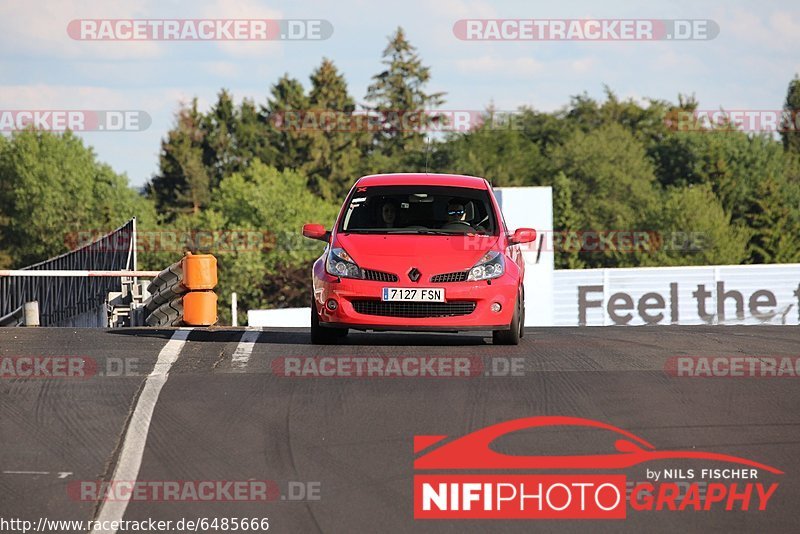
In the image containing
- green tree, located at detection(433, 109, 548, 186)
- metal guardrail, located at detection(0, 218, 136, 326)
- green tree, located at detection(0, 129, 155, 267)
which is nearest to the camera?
metal guardrail, located at detection(0, 218, 136, 326)

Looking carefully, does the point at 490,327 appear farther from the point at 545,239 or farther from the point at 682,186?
the point at 682,186

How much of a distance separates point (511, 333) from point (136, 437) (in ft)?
16.6

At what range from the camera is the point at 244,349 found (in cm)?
1218

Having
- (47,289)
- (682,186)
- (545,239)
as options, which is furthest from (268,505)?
(682,186)

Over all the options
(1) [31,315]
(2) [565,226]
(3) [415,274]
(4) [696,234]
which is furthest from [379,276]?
(2) [565,226]

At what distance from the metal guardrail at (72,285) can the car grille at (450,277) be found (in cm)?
1648

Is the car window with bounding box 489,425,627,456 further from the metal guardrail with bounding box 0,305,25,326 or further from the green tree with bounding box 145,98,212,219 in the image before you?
the green tree with bounding box 145,98,212,219

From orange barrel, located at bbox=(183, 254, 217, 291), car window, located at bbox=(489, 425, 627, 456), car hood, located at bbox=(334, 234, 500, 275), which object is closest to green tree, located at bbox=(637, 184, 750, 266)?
orange barrel, located at bbox=(183, 254, 217, 291)

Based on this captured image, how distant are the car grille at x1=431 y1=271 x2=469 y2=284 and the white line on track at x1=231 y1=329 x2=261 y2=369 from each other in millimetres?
1877

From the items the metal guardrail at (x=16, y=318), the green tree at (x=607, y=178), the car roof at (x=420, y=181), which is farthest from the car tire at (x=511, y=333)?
the green tree at (x=607, y=178)

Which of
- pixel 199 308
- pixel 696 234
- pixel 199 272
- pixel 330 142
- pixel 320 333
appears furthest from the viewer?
pixel 330 142

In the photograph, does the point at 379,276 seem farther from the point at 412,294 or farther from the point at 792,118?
the point at 792,118

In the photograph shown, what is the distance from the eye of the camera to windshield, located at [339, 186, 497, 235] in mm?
13045

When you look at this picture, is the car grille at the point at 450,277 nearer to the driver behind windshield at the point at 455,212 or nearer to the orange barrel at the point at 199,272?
the driver behind windshield at the point at 455,212
